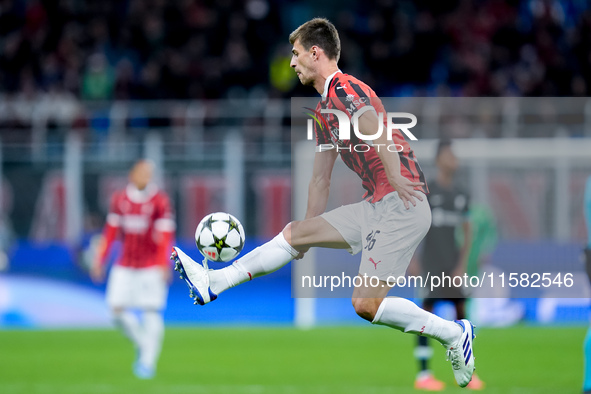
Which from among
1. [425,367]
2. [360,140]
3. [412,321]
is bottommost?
[425,367]

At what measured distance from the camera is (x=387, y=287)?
5871 mm

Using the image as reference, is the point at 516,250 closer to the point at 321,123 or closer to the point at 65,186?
the point at 65,186

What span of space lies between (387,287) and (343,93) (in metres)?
1.19

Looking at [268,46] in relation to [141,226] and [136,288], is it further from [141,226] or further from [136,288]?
[136,288]

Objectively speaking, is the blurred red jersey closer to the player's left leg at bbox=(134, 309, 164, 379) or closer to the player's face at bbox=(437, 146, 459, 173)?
the player's left leg at bbox=(134, 309, 164, 379)

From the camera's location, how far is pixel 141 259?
11.1m

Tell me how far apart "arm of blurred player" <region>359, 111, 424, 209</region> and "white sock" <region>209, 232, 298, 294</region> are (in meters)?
0.84

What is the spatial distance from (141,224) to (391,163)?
19.5 ft

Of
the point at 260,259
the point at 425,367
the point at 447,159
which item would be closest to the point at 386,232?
the point at 260,259

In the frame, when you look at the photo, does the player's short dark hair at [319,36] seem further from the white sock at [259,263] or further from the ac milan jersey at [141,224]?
the ac milan jersey at [141,224]

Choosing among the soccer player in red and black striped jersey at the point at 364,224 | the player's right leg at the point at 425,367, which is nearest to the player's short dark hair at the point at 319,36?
the soccer player in red and black striped jersey at the point at 364,224

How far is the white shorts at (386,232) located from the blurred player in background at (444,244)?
3.51m

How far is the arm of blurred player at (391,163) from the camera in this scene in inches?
217

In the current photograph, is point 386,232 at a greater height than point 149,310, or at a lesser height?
greater
